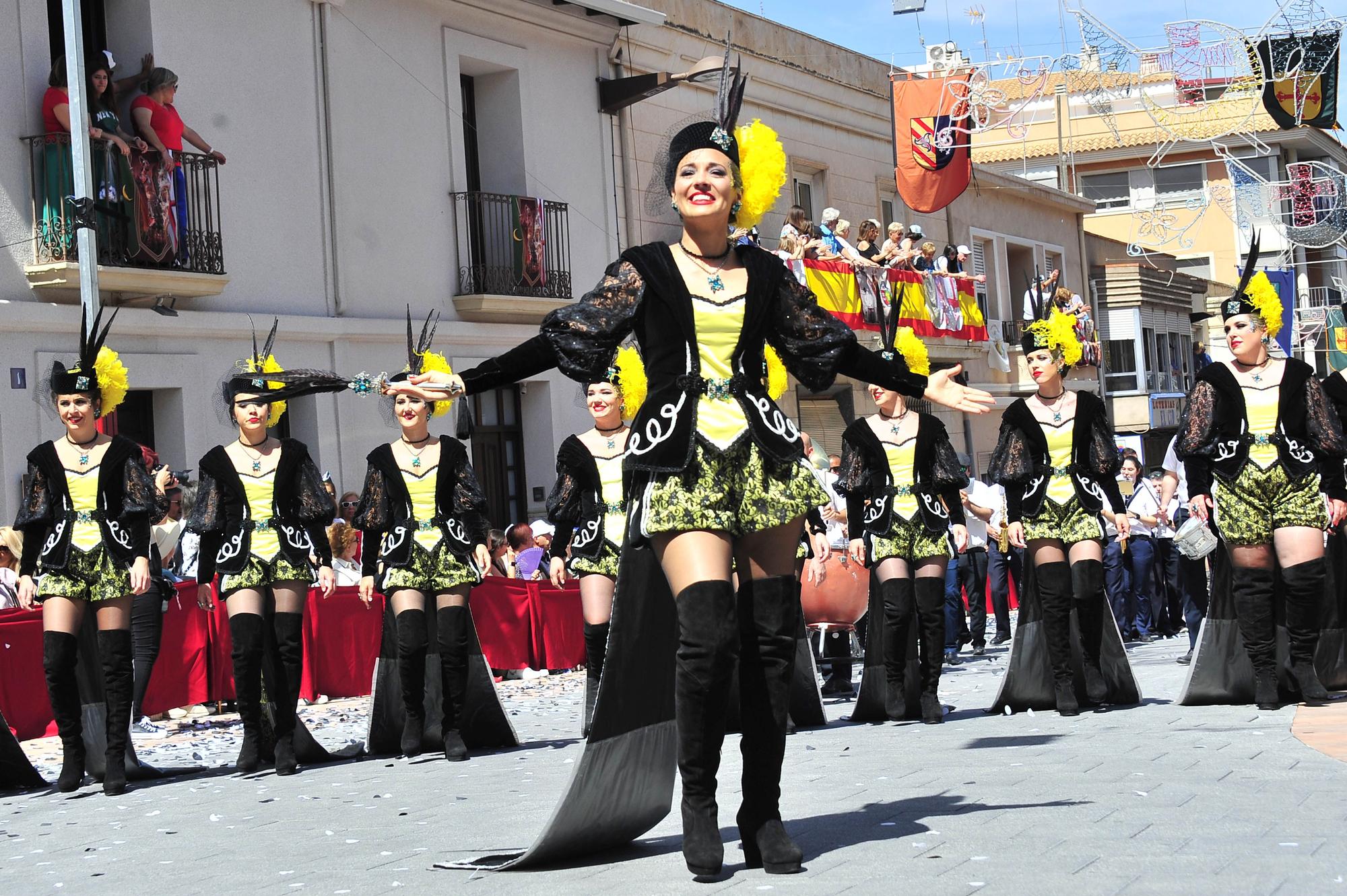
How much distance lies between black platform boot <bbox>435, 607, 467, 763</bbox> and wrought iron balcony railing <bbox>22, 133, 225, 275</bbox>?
6.39 meters

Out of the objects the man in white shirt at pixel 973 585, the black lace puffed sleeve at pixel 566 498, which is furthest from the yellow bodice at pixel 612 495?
the man in white shirt at pixel 973 585

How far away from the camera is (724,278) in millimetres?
5578

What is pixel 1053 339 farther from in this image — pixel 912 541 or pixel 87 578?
pixel 87 578

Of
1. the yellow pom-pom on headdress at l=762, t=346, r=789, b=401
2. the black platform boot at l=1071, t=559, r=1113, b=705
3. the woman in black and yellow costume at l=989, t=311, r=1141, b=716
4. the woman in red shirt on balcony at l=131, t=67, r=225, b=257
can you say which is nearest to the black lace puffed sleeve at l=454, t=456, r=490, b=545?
the yellow pom-pom on headdress at l=762, t=346, r=789, b=401

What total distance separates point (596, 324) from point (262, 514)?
413cm

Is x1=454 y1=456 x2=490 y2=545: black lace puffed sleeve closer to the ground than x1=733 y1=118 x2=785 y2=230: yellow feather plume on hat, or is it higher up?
closer to the ground

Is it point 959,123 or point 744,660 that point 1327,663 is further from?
point 959,123

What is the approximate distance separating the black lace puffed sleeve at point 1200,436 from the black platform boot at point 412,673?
4.12 meters

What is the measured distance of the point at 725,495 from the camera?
535cm

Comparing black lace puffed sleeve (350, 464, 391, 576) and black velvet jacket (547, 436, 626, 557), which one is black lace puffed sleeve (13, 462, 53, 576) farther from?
black velvet jacket (547, 436, 626, 557)

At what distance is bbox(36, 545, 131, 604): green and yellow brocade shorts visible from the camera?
8.63 meters

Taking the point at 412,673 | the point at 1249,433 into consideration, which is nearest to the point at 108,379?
the point at 412,673

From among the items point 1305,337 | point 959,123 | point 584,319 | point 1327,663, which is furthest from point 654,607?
point 1305,337

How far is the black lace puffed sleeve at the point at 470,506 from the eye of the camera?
935 centimetres
